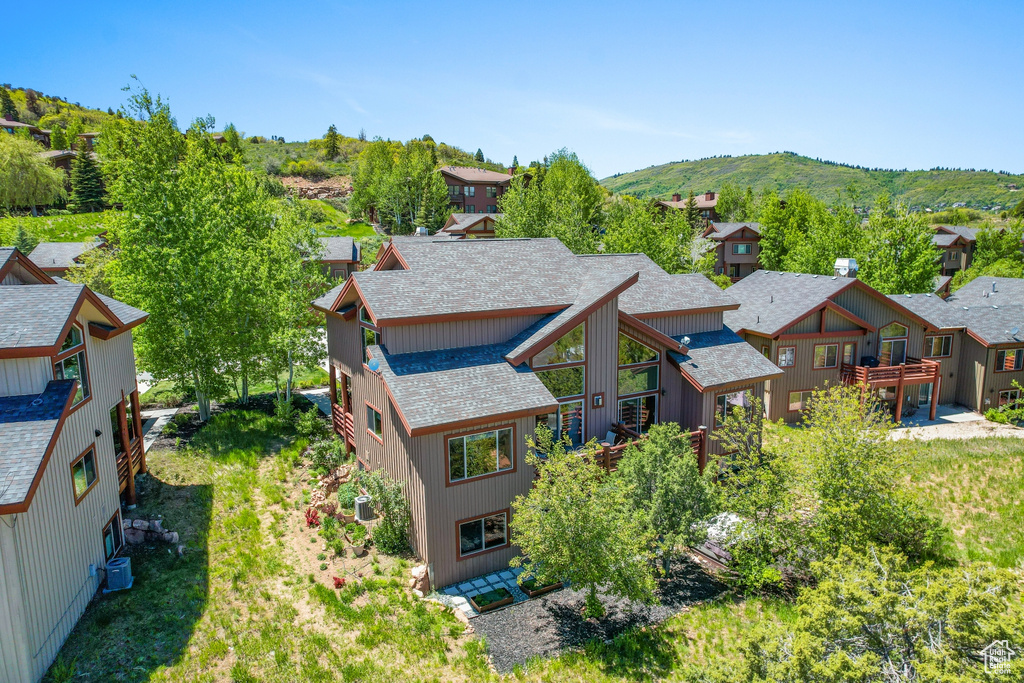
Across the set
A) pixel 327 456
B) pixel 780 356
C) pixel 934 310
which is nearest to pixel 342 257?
pixel 327 456

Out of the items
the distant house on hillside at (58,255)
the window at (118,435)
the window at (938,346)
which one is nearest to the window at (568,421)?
the window at (118,435)

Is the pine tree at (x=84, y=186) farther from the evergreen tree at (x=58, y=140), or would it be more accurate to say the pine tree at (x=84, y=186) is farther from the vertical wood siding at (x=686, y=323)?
the vertical wood siding at (x=686, y=323)

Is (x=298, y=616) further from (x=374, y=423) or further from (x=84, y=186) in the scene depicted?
(x=84, y=186)

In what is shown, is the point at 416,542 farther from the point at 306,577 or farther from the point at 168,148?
the point at 168,148

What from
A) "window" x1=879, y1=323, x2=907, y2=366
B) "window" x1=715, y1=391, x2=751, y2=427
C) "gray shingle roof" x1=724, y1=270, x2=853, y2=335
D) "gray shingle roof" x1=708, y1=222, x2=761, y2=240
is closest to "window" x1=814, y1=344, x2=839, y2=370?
"gray shingle roof" x1=724, y1=270, x2=853, y2=335

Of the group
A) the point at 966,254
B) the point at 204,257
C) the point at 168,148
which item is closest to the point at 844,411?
the point at 204,257

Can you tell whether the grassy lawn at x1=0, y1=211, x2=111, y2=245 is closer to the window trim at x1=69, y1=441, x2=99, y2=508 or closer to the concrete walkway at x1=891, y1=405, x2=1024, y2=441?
the window trim at x1=69, y1=441, x2=99, y2=508
